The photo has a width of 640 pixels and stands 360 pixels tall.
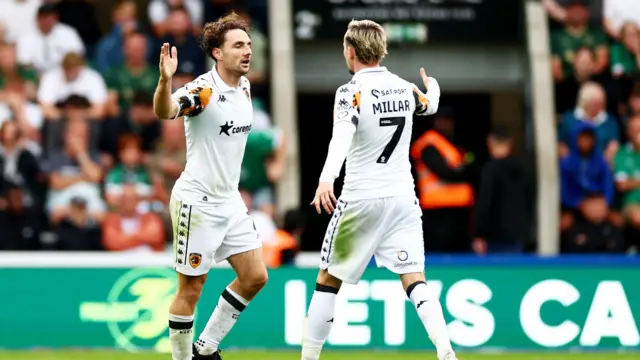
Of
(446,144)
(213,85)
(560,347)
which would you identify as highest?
(213,85)

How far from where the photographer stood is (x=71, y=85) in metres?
16.4

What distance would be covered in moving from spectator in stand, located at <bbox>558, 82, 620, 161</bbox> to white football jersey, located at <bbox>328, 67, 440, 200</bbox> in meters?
7.97

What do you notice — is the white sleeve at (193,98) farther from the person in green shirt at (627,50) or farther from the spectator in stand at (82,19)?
the person in green shirt at (627,50)

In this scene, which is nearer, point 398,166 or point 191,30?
point 398,166

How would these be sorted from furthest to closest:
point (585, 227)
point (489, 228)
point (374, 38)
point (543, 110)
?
point (543, 110) → point (585, 227) → point (489, 228) → point (374, 38)

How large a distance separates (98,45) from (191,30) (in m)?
1.08

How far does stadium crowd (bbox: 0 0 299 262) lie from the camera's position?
49.8 feet

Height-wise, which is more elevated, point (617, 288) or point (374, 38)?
point (374, 38)

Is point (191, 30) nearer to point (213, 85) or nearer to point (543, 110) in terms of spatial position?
point (543, 110)

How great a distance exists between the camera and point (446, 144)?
15078 millimetres

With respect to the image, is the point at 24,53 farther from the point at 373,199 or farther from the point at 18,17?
the point at 373,199

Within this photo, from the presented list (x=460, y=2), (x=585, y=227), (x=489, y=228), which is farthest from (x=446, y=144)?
(x=460, y=2)

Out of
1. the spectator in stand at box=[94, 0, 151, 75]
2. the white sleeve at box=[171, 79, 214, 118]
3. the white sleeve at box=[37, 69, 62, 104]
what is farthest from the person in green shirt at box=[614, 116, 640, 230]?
the white sleeve at box=[171, 79, 214, 118]

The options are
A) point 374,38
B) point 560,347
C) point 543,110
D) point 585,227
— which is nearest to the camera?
point 374,38
